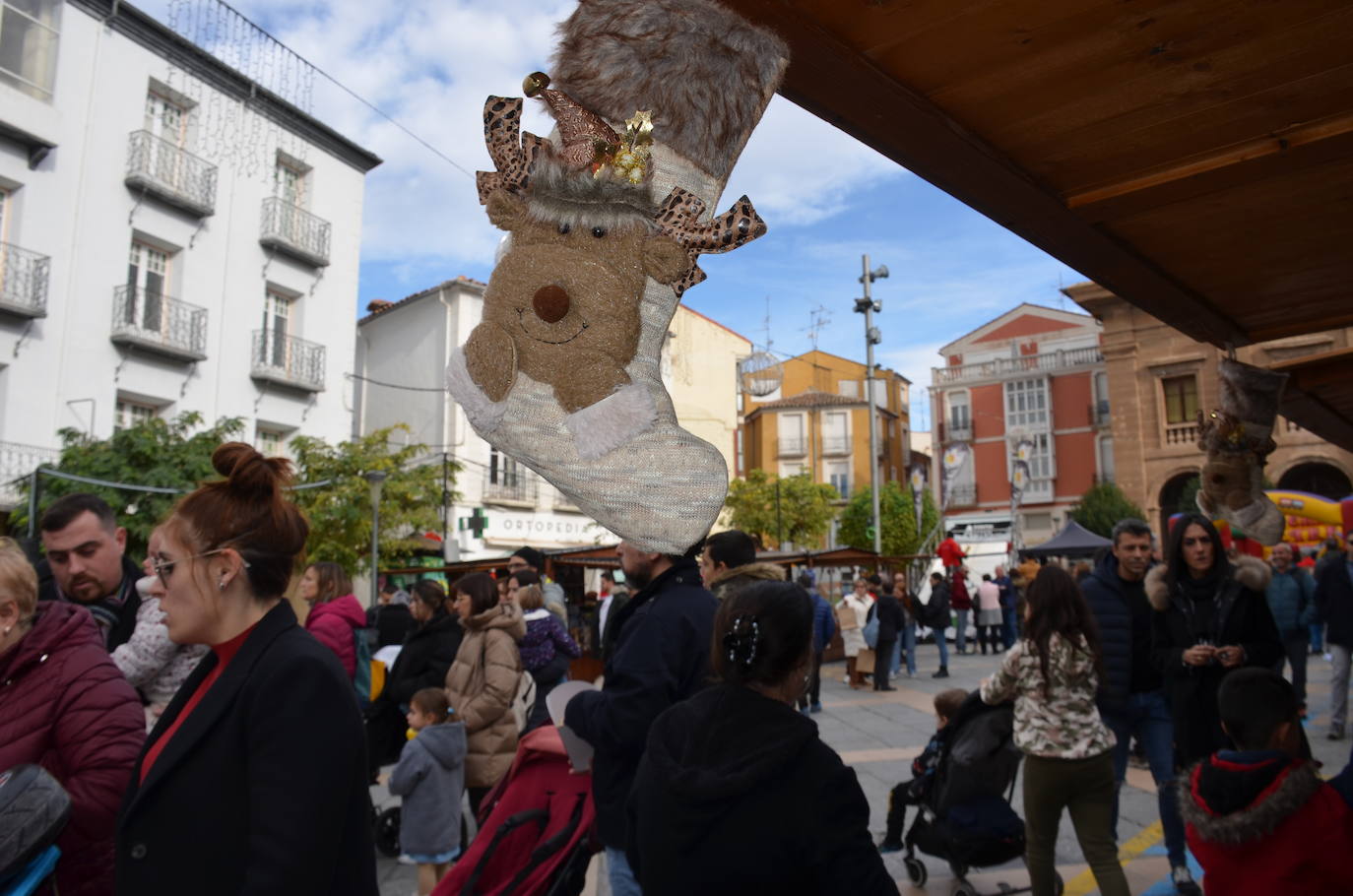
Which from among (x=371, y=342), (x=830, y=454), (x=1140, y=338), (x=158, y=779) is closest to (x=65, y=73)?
(x=371, y=342)

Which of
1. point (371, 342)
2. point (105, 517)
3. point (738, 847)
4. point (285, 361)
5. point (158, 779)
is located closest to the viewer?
point (158, 779)

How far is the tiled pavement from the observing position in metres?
4.63

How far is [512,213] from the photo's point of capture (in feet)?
3.84

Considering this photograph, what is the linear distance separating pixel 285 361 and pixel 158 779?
62.3 feet

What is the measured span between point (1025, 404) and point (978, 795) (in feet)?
129

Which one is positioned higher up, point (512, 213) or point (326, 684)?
point (512, 213)

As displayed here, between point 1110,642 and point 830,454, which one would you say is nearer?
point 1110,642

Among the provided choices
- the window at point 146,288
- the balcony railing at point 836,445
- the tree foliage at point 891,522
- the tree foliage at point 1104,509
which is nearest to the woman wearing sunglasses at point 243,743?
the window at point 146,288

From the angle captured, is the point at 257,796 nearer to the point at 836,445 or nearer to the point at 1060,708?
the point at 1060,708

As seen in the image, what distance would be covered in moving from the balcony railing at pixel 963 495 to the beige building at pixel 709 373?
10.7m

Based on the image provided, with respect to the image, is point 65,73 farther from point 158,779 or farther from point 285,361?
point 158,779

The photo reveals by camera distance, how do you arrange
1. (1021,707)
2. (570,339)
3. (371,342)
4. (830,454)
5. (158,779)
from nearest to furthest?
(570,339)
(158,779)
(1021,707)
(371,342)
(830,454)

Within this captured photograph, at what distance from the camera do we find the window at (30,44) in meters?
14.6

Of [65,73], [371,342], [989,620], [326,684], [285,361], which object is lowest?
[989,620]
